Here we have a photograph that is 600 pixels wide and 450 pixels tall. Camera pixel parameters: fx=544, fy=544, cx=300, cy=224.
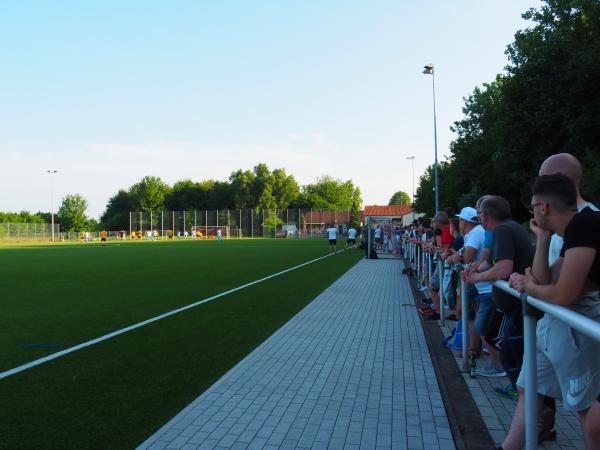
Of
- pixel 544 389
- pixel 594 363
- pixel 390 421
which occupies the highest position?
pixel 594 363

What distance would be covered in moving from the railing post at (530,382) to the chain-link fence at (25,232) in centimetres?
8205

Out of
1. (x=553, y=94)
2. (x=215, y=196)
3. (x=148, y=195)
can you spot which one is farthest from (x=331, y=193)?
(x=553, y=94)

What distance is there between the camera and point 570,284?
251 centimetres

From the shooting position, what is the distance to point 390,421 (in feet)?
14.8

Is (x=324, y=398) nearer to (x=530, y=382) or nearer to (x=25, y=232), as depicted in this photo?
(x=530, y=382)

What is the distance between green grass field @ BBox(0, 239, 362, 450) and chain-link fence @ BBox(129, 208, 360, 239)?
78.2m

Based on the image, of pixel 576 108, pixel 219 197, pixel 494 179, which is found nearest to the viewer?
pixel 576 108

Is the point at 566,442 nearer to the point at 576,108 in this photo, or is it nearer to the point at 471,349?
the point at 471,349

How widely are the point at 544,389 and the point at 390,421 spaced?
1.68 metres

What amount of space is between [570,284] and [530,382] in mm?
753

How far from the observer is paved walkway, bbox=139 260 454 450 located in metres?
4.14

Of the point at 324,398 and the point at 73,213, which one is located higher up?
the point at 73,213

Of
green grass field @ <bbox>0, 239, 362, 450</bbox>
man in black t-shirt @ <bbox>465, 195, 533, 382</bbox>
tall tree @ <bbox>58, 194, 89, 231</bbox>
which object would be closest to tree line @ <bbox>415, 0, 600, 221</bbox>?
green grass field @ <bbox>0, 239, 362, 450</bbox>

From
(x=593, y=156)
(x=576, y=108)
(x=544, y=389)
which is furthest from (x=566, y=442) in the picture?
(x=576, y=108)
